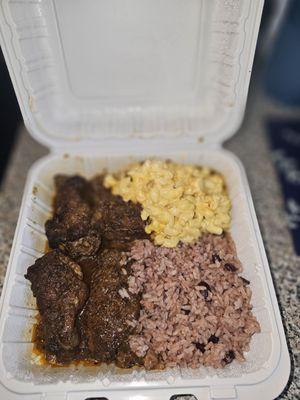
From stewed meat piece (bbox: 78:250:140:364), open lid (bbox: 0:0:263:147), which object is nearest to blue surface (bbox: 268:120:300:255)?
open lid (bbox: 0:0:263:147)

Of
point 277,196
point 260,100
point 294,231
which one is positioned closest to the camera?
point 294,231

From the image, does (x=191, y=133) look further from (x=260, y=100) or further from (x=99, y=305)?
(x=260, y=100)

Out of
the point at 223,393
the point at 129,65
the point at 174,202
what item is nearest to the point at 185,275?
the point at 174,202

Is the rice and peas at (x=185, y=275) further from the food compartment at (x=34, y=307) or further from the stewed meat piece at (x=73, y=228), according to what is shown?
the stewed meat piece at (x=73, y=228)

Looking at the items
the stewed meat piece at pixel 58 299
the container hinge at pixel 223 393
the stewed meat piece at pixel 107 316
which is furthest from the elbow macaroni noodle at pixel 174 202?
the container hinge at pixel 223 393

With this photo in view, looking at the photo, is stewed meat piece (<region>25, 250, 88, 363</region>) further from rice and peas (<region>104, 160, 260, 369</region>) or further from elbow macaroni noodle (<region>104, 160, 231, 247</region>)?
elbow macaroni noodle (<region>104, 160, 231, 247</region>)

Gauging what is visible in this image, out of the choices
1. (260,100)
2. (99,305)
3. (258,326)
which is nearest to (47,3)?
→ (99,305)
